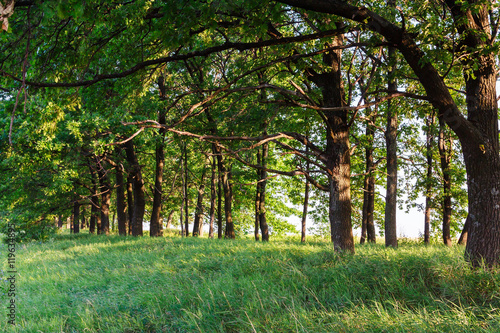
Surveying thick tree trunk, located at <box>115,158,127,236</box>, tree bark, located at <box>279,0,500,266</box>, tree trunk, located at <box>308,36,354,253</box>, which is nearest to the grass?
tree bark, located at <box>279,0,500,266</box>

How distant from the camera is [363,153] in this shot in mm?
20344

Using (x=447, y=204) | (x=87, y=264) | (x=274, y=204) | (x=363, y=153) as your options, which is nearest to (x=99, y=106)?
(x=87, y=264)

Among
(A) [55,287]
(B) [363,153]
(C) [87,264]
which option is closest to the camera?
(A) [55,287]

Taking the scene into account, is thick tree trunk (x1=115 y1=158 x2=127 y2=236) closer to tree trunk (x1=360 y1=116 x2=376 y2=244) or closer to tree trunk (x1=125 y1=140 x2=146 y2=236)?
tree trunk (x1=125 y1=140 x2=146 y2=236)

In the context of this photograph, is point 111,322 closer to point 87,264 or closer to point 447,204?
point 87,264

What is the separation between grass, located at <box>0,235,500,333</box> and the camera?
3.87 metres

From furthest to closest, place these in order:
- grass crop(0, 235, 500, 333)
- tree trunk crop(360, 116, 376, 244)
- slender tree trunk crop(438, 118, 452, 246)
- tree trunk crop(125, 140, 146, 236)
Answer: tree trunk crop(125, 140, 146, 236) → tree trunk crop(360, 116, 376, 244) → slender tree trunk crop(438, 118, 452, 246) → grass crop(0, 235, 500, 333)

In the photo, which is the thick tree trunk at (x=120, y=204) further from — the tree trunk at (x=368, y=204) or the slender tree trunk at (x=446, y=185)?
the slender tree trunk at (x=446, y=185)

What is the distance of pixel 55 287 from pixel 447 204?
52.3ft

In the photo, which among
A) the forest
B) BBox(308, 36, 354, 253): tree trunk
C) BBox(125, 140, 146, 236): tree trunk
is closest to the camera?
the forest

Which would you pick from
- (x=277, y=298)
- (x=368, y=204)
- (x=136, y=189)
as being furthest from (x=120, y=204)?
(x=277, y=298)

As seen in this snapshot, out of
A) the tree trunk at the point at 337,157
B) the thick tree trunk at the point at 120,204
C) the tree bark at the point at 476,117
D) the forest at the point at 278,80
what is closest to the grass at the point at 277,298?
the tree bark at the point at 476,117

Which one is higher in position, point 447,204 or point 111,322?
point 447,204

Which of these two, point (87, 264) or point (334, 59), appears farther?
point (87, 264)
